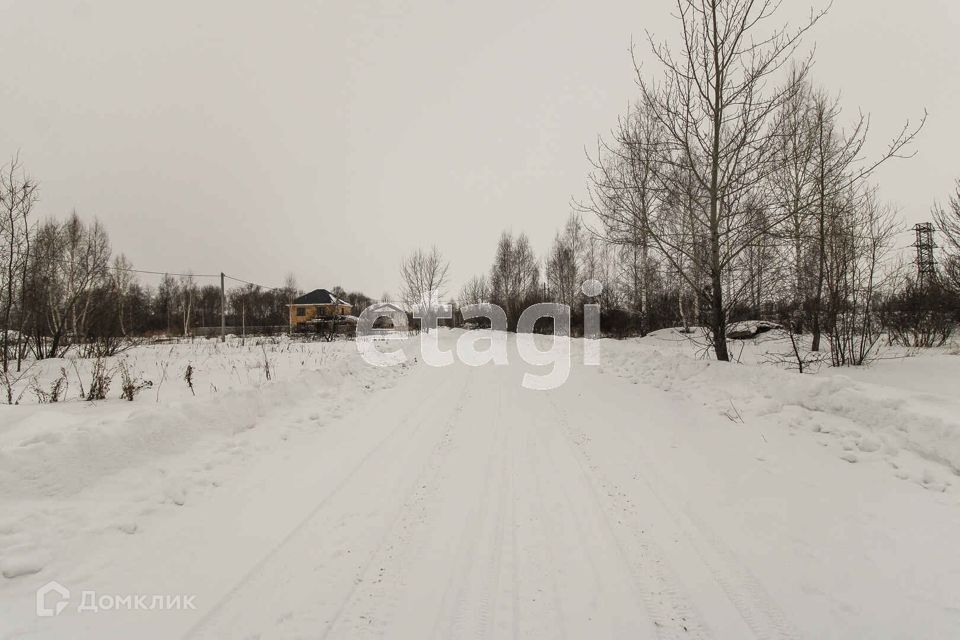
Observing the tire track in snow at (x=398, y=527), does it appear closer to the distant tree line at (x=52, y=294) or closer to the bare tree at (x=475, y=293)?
the distant tree line at (x=52, y=294)

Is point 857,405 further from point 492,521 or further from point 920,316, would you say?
point 920,316

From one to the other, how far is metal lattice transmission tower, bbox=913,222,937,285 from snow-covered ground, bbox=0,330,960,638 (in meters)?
10.1

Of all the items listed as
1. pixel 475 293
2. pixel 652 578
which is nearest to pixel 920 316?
pixel 652 578

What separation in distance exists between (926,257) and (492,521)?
64.6 ft

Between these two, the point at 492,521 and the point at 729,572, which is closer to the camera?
the point at 729,572

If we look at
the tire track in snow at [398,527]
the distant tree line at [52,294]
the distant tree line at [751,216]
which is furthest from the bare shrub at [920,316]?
the distant tree line at [52,294]

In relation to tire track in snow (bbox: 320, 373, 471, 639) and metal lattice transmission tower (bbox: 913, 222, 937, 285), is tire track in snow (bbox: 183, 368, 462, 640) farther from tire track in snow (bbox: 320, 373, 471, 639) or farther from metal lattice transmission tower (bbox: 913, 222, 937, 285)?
metal lattice transmission tower (bbox: 913, 222, 937, 285)

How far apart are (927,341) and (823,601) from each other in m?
15.2

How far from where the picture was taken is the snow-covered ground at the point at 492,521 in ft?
7.48

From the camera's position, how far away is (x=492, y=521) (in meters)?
3.30

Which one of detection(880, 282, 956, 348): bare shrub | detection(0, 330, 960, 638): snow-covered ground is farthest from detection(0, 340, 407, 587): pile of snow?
detection(880, 282, 956, 348): bare shrub

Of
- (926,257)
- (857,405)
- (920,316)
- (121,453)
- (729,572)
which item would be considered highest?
(926,257)

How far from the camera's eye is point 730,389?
691 cm

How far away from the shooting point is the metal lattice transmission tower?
1226 centimetres
